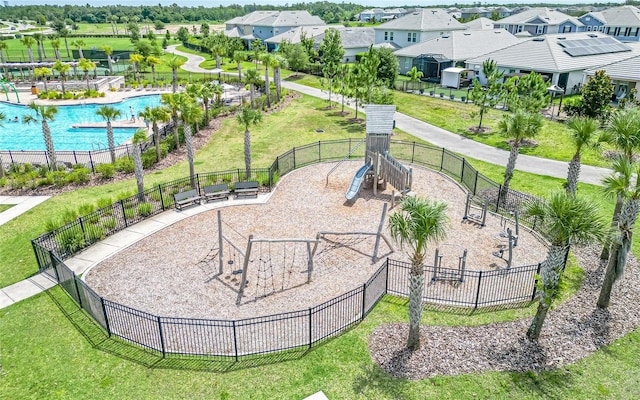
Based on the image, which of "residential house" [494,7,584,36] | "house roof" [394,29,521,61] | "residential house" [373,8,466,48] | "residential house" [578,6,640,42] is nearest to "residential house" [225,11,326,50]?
"residential house" [373,8,466,48]

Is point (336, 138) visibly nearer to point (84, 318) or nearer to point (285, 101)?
point (285, 101)

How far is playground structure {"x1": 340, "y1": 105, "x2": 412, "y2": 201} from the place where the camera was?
2417cm

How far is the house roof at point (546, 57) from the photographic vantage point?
4916cm

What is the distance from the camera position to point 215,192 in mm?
24062

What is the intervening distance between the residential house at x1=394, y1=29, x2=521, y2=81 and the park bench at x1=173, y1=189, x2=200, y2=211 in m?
43.4

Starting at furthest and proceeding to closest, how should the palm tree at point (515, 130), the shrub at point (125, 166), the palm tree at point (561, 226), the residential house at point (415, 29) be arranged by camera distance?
the residential house at point (415, 29) → the shrub at point (125, 166) → the palm tree at point (515, 130) → the palm tree at point (561, 226)

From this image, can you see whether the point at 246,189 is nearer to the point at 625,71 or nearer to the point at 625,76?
the point at 625,76

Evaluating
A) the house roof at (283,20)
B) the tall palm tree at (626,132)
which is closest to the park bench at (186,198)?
the tall palm tree at (626,132)

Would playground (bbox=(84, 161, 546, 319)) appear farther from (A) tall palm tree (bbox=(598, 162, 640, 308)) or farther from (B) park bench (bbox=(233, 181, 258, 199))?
(A) tall palm tree (bbox=(598, 162, 640, 308))

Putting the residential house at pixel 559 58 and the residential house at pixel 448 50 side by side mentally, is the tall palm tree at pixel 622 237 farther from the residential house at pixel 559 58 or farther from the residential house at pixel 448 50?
the residential house at pixel 448 50

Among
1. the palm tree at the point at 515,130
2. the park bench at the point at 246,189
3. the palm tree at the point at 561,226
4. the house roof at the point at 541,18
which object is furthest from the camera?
the house roof at the point at 541,18

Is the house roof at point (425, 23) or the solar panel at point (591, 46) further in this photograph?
the house roof at point (425, 23)

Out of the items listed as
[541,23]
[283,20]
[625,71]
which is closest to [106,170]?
[625,71]

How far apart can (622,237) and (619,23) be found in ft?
283
